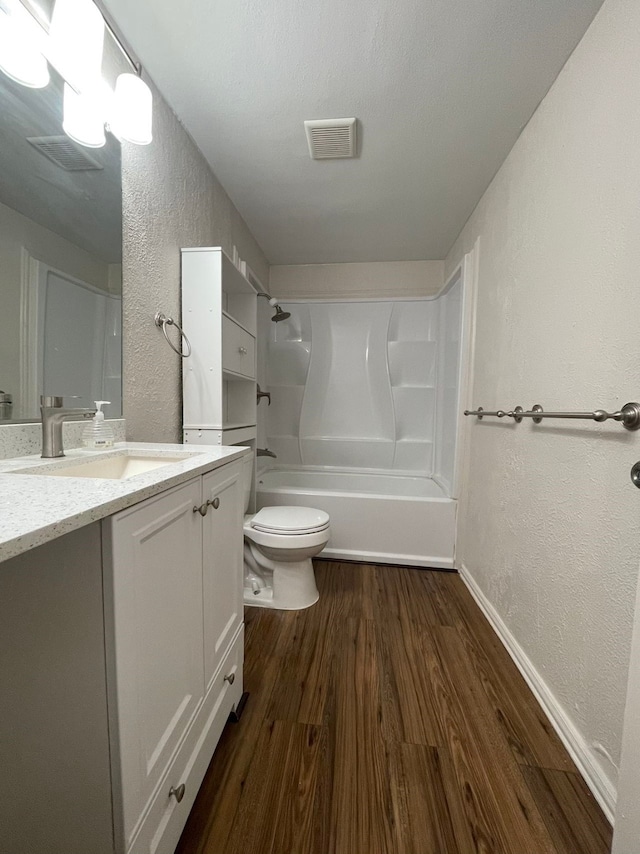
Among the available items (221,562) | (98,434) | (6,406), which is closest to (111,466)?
(98,434)

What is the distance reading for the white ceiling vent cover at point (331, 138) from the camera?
4.56 ft

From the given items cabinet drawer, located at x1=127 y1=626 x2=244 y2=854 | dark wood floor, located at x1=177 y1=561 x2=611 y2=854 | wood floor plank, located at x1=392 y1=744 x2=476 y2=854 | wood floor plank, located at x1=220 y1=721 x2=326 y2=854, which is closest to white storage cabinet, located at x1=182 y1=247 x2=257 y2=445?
cabinet drawer, located at x1=127 y1=626 x2=244 y2=854

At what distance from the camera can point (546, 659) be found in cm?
111

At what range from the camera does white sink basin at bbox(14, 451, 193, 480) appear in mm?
777

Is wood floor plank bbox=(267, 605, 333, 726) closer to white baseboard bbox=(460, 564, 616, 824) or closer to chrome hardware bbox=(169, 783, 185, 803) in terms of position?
chrome hardware bbox=(169, 783, 185, 803)

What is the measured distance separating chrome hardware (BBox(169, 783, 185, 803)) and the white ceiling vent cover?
2098 millimetres

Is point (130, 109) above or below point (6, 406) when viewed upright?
above

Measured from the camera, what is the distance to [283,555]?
1590 mm

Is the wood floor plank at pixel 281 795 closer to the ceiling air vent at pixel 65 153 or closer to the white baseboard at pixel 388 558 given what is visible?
the white baseboard at pixel 388 558

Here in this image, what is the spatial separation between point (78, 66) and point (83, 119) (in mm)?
111

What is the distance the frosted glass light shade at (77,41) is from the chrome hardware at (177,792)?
1.69 meters

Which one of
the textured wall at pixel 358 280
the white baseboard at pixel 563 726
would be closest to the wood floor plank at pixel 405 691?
the white baseboard at pixel 563 726

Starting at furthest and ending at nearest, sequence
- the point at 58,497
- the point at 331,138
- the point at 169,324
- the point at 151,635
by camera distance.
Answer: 1. the point at 331,138
2. the point at 169,324
3. the point at 151,635
4. the point at 58,497

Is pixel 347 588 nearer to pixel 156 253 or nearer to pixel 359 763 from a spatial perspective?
pixel 359 763
